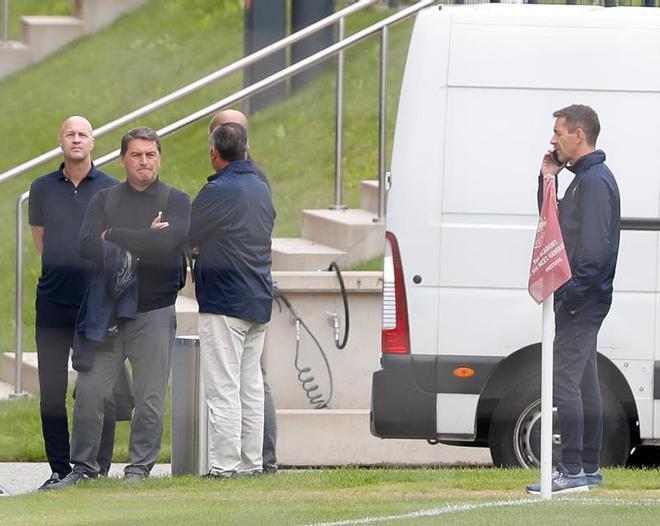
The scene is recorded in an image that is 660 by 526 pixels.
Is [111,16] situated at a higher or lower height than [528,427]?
higher

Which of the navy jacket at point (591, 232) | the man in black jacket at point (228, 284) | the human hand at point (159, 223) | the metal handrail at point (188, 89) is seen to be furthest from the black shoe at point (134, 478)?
the metal handrail at point (188, 89)

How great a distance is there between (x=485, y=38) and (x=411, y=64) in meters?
0.36

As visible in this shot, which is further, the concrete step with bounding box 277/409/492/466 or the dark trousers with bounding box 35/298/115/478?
the concrete step with bounding box 277/409/492/466

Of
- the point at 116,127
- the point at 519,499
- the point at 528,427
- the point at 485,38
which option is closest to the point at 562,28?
the point at 485,38

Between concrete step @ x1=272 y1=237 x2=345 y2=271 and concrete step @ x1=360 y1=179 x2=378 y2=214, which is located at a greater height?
concrete step @ x1=360 y1=179 x2=378 y2=214

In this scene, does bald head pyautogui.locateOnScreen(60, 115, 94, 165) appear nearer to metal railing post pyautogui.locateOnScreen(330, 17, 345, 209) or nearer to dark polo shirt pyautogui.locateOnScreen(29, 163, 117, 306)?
dark polo shirt pyautogui.locateOnScreen(29, 163, 117, 306)

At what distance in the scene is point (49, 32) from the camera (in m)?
8.02

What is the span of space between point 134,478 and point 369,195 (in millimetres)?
3536

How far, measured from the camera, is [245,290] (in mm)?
9055

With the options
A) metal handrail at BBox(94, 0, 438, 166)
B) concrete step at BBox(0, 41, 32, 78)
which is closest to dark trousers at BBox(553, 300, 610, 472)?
concrete step at BBox(0, 41, 32, 78)

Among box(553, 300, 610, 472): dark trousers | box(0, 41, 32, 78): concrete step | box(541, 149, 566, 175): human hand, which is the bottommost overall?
box(553, 300, 610, 472): dark trousers

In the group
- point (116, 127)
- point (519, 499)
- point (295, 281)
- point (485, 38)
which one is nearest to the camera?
point (519, 499)

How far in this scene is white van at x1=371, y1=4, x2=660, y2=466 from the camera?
9.16 metres

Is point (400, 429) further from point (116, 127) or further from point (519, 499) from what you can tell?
point (116, 127)
